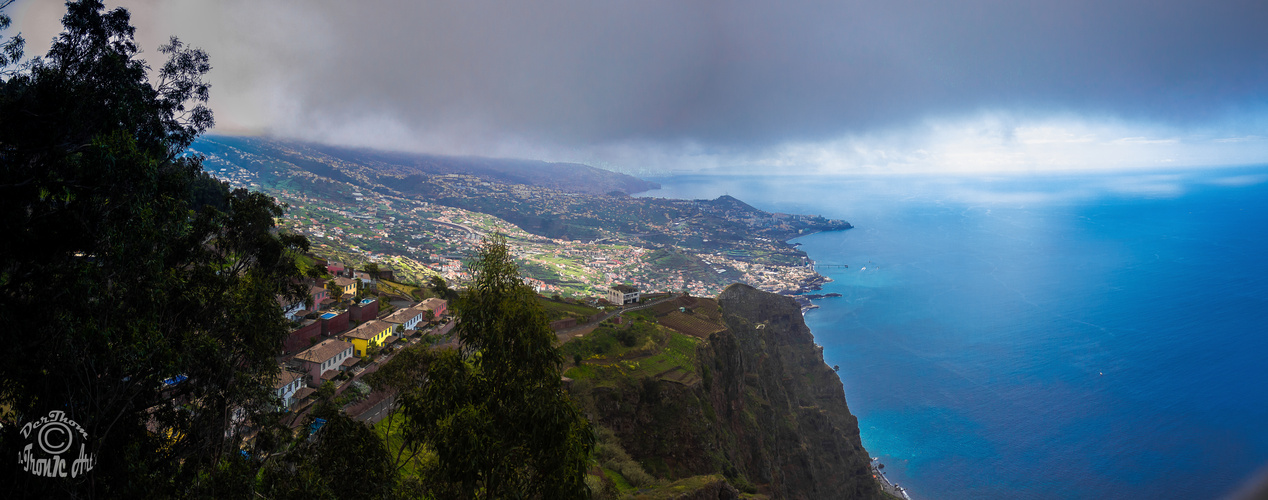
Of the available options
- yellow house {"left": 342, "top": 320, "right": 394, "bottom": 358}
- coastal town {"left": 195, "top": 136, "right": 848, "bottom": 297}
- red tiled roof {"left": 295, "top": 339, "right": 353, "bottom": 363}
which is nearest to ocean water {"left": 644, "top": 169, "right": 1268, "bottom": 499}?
coastal town {"left": 195, "top": 136, "right": 848, "bottom": 297}

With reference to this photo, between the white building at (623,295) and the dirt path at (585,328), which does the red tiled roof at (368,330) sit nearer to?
the dirt path at (585,328)

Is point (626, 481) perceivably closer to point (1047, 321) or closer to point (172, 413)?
point (172, 413)

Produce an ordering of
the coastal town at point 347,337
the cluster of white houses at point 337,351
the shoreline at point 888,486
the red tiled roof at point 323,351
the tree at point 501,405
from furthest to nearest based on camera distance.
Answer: the shoreline at point 888,486 → the red tiled roof at point 323,351 → the cluster of white houses at point 337,351 → the coastal town at point 347,337 → the tree at point 501,405

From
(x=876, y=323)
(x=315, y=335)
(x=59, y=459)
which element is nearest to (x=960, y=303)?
(x=876, y=323)

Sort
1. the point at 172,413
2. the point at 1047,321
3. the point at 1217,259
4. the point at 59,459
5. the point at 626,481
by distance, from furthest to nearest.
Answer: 1. the point at 1217,259
2. the point at 1047,321
3. the point at 626,481
4. the point at 172,413
5. the point at 59,459

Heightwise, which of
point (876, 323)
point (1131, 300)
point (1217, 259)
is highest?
point (1217, 259)

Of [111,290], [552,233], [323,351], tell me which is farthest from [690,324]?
[552,233]

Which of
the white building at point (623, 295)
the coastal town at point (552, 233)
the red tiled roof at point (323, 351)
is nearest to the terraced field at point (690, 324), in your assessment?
the white building at point (623, 295)
